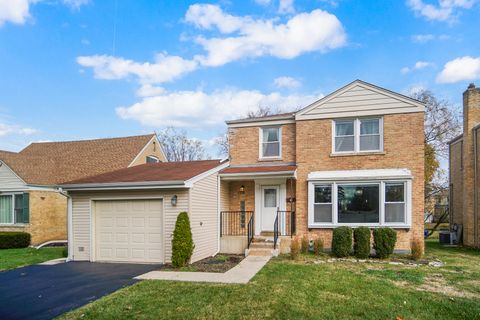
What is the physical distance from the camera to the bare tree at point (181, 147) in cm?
4209

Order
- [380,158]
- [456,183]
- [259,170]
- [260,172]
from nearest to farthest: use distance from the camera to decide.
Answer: [380,158] < [260,172] < [259,170] < [456,183]

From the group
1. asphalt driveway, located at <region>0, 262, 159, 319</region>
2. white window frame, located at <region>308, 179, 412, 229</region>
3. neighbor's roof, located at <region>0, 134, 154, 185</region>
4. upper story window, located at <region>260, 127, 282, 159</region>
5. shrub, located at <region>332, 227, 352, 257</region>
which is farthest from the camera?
neighbor's roof, located at <region>0, 134, 154, 185</region>

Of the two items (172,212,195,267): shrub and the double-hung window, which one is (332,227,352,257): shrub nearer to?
(172,212,195,267): shrub

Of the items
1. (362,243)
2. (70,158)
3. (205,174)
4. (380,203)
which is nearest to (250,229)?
(205,174)

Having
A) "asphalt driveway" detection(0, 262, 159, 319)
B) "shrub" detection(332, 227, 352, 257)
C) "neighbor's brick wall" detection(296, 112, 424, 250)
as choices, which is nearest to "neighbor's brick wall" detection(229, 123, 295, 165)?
"neighbor's brick wall" detection(296, 112, 424, 250)

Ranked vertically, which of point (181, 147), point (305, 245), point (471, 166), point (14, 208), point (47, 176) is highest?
point (181, 147)

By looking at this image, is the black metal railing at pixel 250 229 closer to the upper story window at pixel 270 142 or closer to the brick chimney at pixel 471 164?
the upper story window at pixel 270 142

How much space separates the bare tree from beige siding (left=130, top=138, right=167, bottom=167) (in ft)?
52.4

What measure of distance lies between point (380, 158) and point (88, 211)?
1079 cm

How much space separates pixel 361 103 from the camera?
12609 millimetres

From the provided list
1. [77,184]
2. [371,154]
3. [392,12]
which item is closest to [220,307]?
[77,184]

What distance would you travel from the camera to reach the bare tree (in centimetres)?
4209

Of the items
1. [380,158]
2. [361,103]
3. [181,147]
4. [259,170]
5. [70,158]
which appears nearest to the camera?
[380,158]

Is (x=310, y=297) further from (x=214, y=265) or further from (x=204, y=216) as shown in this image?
(x=204, y=216)
